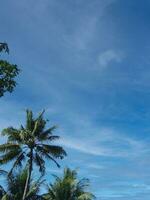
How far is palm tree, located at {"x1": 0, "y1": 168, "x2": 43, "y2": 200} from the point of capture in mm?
51094

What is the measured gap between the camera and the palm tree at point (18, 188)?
→ 5109 centimetres

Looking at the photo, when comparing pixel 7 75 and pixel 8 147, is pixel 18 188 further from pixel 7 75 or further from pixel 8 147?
pixel 7 75

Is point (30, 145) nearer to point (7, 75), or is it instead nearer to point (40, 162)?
point (40, 162)

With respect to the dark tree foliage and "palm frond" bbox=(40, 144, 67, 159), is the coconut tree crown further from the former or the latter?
the dark tree foliage

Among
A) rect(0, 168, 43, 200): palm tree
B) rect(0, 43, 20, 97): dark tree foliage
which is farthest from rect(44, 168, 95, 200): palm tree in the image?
rect(0, 43, 20, 97): dark tree foliage

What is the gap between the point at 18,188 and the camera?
53875 mm

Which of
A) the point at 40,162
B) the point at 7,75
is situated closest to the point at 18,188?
the point at 40,162

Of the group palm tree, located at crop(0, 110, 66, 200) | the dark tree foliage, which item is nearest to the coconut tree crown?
palm tree, located at crop(0, 110, 66, 200)

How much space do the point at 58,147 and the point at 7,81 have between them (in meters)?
38.8

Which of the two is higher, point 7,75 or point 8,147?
point 8,147

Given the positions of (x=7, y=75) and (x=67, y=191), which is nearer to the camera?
(x=7, y=75)

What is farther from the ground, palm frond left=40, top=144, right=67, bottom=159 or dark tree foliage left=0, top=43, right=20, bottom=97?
palm frond left=40, top=144, right=67, bottom=159

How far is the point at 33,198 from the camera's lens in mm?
50969

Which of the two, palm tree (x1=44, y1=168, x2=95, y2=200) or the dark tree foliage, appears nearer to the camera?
the dark tree foliage
